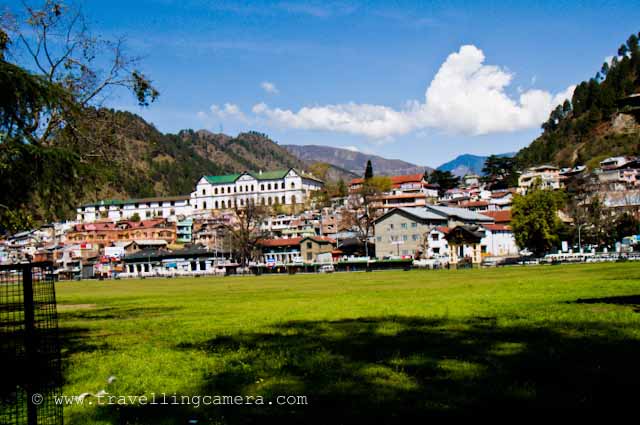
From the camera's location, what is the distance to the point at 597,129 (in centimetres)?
17888

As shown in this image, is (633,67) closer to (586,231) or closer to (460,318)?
(586,231)

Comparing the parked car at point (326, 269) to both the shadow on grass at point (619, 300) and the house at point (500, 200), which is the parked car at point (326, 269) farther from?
the shadow on grass at point (619, 300)

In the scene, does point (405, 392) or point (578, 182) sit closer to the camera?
point (405, 392)

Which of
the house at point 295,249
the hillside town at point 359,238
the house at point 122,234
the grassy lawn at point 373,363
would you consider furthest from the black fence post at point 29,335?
the house at point 122,234

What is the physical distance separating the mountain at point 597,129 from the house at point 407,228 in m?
76.4

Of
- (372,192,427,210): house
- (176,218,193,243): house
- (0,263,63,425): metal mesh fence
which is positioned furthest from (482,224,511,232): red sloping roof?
(0,263,63,425): metal mesh fence

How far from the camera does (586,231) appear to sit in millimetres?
84125

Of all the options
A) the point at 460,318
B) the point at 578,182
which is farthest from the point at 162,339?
the point at 578,182

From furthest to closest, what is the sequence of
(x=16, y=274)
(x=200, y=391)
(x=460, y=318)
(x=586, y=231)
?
(x=586, y=231)
(x=460, y=318)
(x=200, y=391)
(x=16, y=274)

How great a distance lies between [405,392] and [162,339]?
7.62 m

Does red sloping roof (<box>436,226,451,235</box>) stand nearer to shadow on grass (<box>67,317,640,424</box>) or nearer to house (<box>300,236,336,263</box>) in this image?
house (<box>300,236,336,263</box>)

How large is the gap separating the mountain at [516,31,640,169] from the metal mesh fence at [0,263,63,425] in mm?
169188

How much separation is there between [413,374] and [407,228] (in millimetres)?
93502

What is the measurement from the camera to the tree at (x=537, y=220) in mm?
75062
